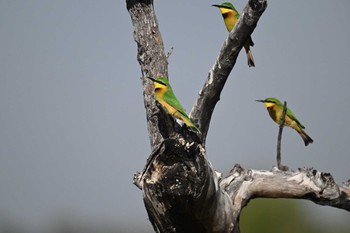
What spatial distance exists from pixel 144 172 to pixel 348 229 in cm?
1125

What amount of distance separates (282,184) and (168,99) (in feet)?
3.61

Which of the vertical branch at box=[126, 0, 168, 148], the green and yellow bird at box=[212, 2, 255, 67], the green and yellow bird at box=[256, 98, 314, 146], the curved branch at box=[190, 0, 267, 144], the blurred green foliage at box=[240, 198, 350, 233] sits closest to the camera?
the curved branch at box=[190, 0, 267, 144]

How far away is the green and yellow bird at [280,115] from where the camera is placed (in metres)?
5.78

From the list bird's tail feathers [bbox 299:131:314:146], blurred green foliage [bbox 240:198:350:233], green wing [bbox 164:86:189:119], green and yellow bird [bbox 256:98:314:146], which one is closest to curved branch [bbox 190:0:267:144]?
green wing [bbox 164:86:189:119]

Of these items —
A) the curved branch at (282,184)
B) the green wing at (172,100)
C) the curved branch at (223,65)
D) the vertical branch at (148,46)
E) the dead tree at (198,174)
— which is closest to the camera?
the dead tree at (198,174)

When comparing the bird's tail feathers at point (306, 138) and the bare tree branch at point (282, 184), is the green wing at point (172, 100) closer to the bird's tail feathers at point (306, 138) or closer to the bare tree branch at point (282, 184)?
the bare tree branch at point (282, 184)

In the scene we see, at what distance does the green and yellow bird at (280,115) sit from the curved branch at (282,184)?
1.34 metres

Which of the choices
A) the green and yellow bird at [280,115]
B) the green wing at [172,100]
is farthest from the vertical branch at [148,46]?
the green and yellow bird at [280,115]

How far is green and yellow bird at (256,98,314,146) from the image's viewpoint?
578 centimetres

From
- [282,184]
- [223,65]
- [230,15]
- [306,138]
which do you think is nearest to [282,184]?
[282,184]

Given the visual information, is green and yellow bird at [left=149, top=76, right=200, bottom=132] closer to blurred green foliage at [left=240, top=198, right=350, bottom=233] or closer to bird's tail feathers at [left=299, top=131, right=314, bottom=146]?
bird's tail feathers at [left=299, top=131, right=314, bottom=146]

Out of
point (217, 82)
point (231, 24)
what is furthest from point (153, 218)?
point (231, 24)

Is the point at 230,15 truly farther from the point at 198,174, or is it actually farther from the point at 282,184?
the point at 198,174

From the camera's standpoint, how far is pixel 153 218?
3500 millimetres
